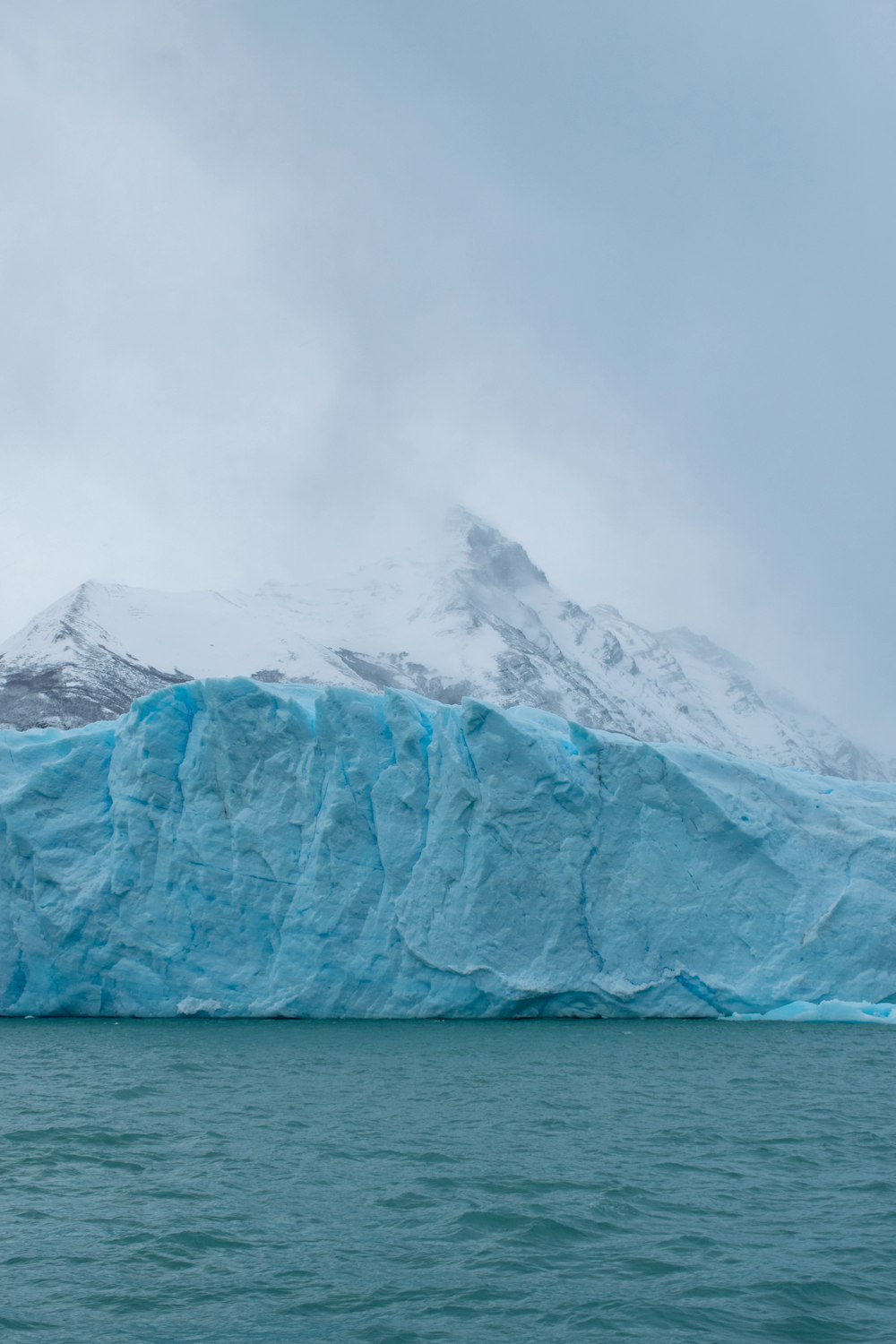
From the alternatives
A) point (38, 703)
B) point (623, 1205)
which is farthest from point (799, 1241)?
point (38, 703)

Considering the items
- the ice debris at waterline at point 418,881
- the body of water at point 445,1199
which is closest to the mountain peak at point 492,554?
the ice debris at waterline at point 418,881

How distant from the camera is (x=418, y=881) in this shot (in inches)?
726

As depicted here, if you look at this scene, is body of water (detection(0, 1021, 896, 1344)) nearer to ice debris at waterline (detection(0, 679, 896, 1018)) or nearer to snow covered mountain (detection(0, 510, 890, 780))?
ice debris at waterline (detection(0, 679, 896, 1018))

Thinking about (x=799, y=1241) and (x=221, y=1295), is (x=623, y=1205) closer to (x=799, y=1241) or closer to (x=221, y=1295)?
(x=799, y=1241)

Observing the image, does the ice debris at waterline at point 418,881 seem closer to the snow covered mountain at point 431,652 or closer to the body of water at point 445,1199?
the body of water at point 445,1199

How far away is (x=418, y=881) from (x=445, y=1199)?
10698 mm

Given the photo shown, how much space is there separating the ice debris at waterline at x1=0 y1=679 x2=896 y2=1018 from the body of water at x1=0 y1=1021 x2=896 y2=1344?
426 cm

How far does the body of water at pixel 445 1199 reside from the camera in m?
5.67

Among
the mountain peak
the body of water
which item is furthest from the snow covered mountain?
the body of water

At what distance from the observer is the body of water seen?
223 inches

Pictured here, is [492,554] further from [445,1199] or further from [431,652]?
[445,1199]

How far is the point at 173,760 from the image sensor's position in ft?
63.2

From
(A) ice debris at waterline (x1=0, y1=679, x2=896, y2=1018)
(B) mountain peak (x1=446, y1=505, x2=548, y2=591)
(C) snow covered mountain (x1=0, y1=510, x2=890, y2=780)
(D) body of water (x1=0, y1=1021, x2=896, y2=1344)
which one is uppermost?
(B) mountain peak (x1=446, y1=505, x2=548, y2=591)

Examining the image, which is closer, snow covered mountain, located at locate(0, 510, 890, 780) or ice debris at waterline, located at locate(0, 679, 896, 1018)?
ice debris at waterline, located at locate(0, 679, 896, 1018)
